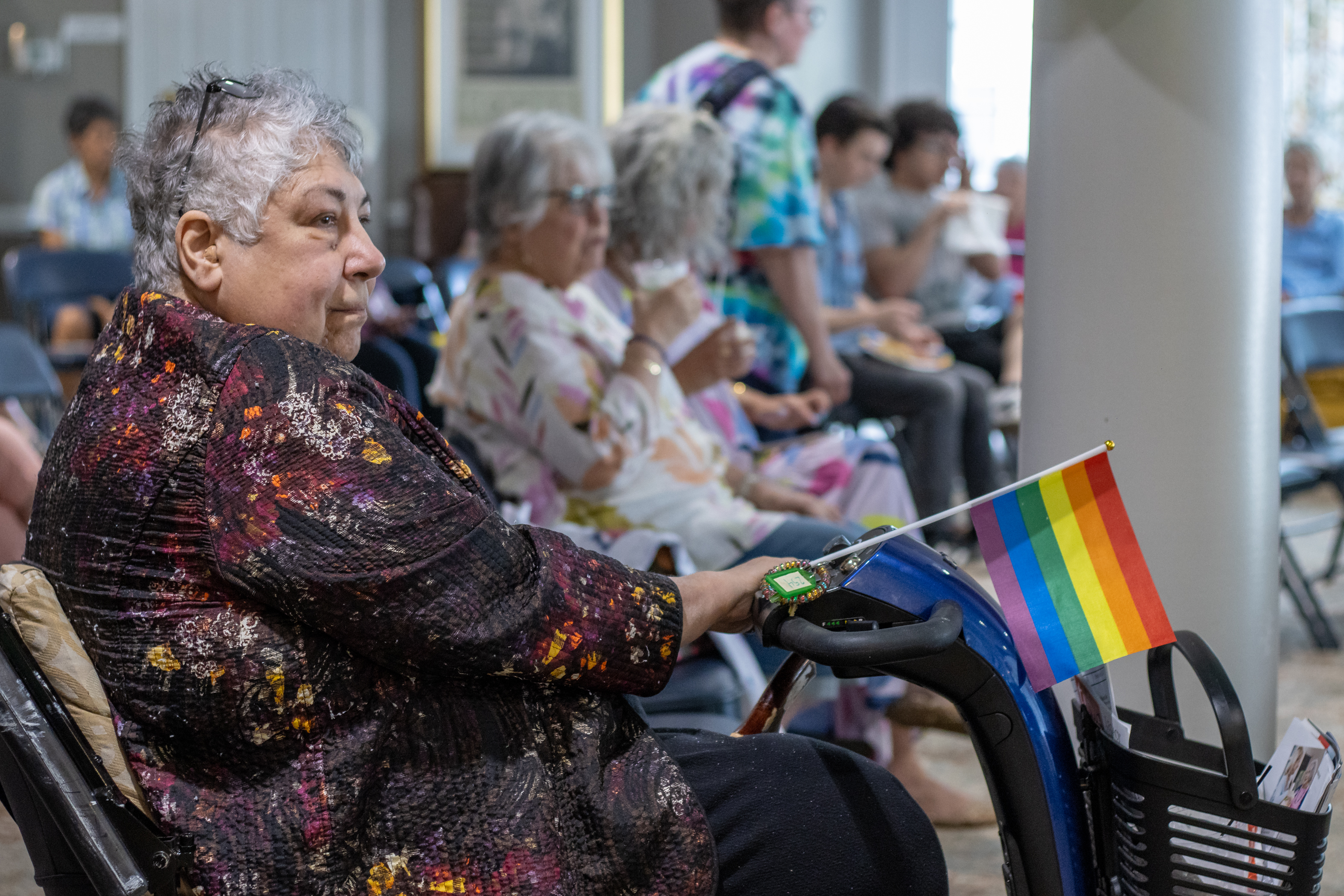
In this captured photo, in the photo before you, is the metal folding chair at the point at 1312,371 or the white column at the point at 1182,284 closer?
the white column at the point at 1182,284

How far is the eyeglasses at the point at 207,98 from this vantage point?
3.76 feet

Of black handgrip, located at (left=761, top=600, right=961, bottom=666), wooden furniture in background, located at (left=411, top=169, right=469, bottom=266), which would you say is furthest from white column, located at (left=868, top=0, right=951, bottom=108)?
black handgrip, located at (left=761, top=600, right=961, bottom=666)

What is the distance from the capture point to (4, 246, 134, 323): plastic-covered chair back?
17.2 ft

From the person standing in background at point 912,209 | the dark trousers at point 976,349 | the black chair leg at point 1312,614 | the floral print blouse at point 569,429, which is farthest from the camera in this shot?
the dark trousers at point 976,349

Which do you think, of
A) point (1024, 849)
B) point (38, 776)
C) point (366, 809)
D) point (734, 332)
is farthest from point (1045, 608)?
point (734, 332)

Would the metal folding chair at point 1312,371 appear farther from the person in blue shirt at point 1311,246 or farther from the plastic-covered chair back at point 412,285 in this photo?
the plastic-covered chair back at point 412,285

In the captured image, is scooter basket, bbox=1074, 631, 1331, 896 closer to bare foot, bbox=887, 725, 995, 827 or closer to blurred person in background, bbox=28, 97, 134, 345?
bare foot, bbox=887, 725, 995, 827

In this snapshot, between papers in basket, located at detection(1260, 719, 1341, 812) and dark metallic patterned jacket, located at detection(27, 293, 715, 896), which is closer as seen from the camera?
dark metallic patterned jacket, located at detection(27, 293, 715, 896)

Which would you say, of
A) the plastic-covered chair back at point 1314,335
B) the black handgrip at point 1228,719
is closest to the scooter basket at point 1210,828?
the black handgrip at point 1228,719

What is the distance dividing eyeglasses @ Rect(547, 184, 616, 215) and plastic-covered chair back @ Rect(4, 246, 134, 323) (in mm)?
3524

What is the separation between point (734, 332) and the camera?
234 centimetres

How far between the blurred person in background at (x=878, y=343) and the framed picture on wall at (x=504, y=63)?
3.68m

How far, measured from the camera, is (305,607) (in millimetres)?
1009

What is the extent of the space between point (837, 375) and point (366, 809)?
2.43 meters
